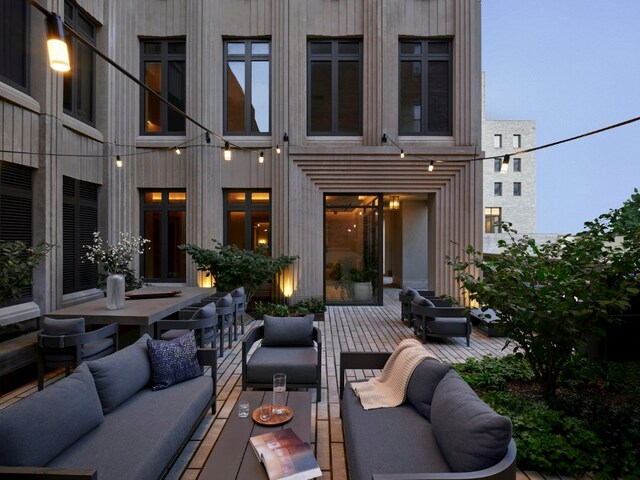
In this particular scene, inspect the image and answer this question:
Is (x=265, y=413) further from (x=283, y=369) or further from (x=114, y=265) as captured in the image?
(x=114, y=265)

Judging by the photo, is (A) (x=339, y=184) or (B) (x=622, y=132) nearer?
(A) (x=339, y=184)

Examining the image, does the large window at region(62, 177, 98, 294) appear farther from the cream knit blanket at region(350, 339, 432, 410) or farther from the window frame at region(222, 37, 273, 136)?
the cream knit blanket at region(350, 339, 432, 410)

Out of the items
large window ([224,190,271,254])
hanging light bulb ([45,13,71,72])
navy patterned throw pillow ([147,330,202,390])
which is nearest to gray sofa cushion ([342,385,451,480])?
navy patterned throw pillow ([147,330,202,390])

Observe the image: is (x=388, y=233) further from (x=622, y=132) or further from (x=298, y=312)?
(x=622, y=132)

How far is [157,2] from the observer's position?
341 inches

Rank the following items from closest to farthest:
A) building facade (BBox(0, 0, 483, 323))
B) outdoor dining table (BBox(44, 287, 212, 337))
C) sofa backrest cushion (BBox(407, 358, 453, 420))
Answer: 1. sofa backrest cushion (BBox(407, 358, 453, 420))
2. outdoor dining table (BBox(44, 287, 212, 337))
3. building facade (BBox(0, 0, 483, 323))

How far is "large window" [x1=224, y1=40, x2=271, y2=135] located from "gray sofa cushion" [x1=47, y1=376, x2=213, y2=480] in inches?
288

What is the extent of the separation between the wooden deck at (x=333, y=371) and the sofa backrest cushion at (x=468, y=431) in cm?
97

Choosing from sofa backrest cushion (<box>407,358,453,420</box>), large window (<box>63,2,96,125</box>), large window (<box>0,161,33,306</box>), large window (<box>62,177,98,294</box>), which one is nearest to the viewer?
sofa backrest cushion (<box>407,358,453,420</box>)

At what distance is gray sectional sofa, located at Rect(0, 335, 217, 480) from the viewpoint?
1916mm

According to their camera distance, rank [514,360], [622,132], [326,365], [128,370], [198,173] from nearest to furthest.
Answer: [128,370] → [514,360] → [326,365] → [198,173] → [622,132]

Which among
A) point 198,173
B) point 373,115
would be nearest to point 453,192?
point 373,115

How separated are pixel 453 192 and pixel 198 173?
6515 millimetres

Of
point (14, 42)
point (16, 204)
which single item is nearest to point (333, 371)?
point (16, 204)
